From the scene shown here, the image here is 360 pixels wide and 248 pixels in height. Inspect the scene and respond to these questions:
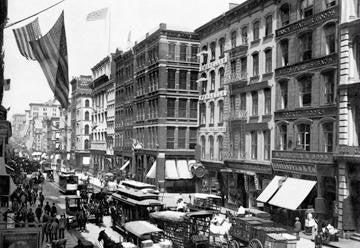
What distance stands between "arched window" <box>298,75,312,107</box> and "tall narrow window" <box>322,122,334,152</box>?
2.62 m

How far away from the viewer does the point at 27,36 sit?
2123cm

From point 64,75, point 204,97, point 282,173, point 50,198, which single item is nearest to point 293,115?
point 282,173

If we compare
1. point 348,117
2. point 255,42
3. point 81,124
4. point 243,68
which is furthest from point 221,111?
point 81,124

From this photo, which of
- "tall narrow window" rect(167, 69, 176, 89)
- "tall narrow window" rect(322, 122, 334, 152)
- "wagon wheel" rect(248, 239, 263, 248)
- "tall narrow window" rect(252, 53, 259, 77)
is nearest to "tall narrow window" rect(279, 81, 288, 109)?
"tall narrow window" rect(252, 53, 259, 77)

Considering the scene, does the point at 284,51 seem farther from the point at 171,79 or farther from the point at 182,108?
the point at 182,108

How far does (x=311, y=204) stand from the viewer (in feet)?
110

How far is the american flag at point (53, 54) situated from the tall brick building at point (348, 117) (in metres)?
18.0

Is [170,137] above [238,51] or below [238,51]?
below

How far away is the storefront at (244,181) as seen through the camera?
3978 centimetres

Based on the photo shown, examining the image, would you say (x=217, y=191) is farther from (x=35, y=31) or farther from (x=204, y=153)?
(x=35, y=31)

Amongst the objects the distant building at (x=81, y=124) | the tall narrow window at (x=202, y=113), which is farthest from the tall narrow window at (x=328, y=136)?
the distant building at (x=81, y=124)

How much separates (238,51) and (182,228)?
24.1 m

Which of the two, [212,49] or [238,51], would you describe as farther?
[212,49]

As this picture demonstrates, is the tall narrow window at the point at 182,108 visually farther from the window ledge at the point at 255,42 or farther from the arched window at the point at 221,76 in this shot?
the window ledge at the point at 255,42
